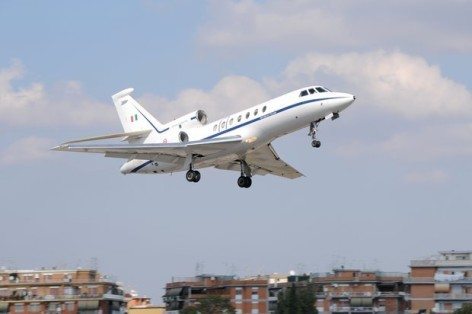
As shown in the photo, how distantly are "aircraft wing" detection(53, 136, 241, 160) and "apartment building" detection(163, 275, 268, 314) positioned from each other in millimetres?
45185

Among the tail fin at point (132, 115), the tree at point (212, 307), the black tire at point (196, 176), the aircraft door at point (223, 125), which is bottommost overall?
the tree at point (212, 307)

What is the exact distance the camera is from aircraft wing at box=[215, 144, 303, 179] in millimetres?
54938

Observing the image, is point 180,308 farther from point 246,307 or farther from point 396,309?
point 396,309

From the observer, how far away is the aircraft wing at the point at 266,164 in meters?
54.9

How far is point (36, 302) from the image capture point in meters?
92.8

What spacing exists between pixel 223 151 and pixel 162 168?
5.01 metres

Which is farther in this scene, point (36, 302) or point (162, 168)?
point (36, 302)

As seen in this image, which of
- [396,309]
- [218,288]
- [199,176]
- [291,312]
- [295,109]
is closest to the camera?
[295,109]

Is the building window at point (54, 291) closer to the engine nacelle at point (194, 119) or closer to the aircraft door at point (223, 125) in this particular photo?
the engine nacelle at point (194, 119)

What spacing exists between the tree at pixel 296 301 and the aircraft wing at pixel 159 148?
123ft

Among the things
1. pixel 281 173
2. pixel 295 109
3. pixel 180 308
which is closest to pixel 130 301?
pixel 180 308

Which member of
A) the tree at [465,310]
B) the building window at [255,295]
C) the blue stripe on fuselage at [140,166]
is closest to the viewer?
the blue stripe on fuselage at [140,166]

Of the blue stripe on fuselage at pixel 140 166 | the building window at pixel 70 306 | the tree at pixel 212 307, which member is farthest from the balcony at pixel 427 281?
the blue stripe on fuselage at pixel 140 166

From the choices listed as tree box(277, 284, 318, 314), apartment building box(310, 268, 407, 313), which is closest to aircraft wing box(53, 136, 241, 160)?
tree box(277, 284, 318, 314)
